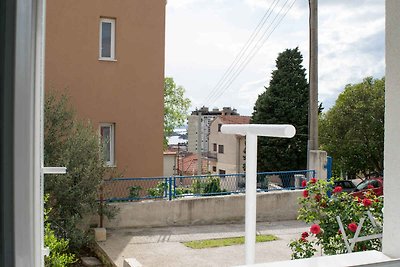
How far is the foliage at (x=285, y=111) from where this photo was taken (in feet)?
47.8

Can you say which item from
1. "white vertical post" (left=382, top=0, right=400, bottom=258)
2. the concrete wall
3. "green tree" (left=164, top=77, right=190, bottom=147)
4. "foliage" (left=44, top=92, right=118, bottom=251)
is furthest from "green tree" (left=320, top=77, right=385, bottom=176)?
"white vertical post" (left=382, top=0, right=400, bottom=258)

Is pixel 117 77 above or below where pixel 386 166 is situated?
above

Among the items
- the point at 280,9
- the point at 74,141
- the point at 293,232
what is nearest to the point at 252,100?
the point at 280,9

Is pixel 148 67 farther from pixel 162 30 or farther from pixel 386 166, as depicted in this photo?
pixel 386 166

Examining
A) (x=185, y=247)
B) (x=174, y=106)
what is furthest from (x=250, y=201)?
(x=174, y=106)

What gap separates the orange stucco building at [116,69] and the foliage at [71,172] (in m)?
1.27

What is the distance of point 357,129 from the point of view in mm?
13227

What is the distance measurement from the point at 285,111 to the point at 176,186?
29.7ft

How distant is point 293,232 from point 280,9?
7.38m

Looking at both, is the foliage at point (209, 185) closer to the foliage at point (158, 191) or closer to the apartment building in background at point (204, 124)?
the foliage at point (158, 191)

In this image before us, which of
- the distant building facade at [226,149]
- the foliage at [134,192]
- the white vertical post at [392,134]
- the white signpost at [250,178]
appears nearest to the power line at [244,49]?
the distant building facade at [226,149]

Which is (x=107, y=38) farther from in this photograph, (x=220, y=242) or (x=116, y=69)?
(x=220, y=242)

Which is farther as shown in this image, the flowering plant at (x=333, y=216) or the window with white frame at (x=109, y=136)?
the window with white frame at (x=109, y=136)

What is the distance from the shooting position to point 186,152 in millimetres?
23484
